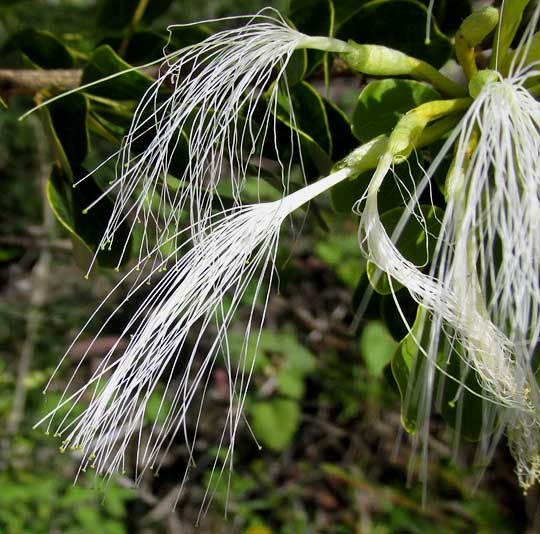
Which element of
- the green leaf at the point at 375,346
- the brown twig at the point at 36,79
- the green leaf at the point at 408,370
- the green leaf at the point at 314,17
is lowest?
the green leaf at the point at 375,346

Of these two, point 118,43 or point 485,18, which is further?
point 118,43

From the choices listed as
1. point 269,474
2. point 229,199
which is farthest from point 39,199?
point 229,199

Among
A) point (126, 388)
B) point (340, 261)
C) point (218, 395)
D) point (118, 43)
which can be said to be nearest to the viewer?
point (126, 388)

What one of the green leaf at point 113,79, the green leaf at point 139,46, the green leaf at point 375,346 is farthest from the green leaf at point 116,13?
the green leaf at point 375,346

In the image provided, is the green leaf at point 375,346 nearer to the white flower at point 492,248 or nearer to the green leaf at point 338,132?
the green leaf at point 338,132

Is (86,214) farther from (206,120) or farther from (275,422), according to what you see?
(275,422)

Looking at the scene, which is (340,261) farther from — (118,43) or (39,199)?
(118,43)

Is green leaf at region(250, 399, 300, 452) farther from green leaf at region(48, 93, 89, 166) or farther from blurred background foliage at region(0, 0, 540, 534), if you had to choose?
green leaf at region(48, 93, 89, 166)
